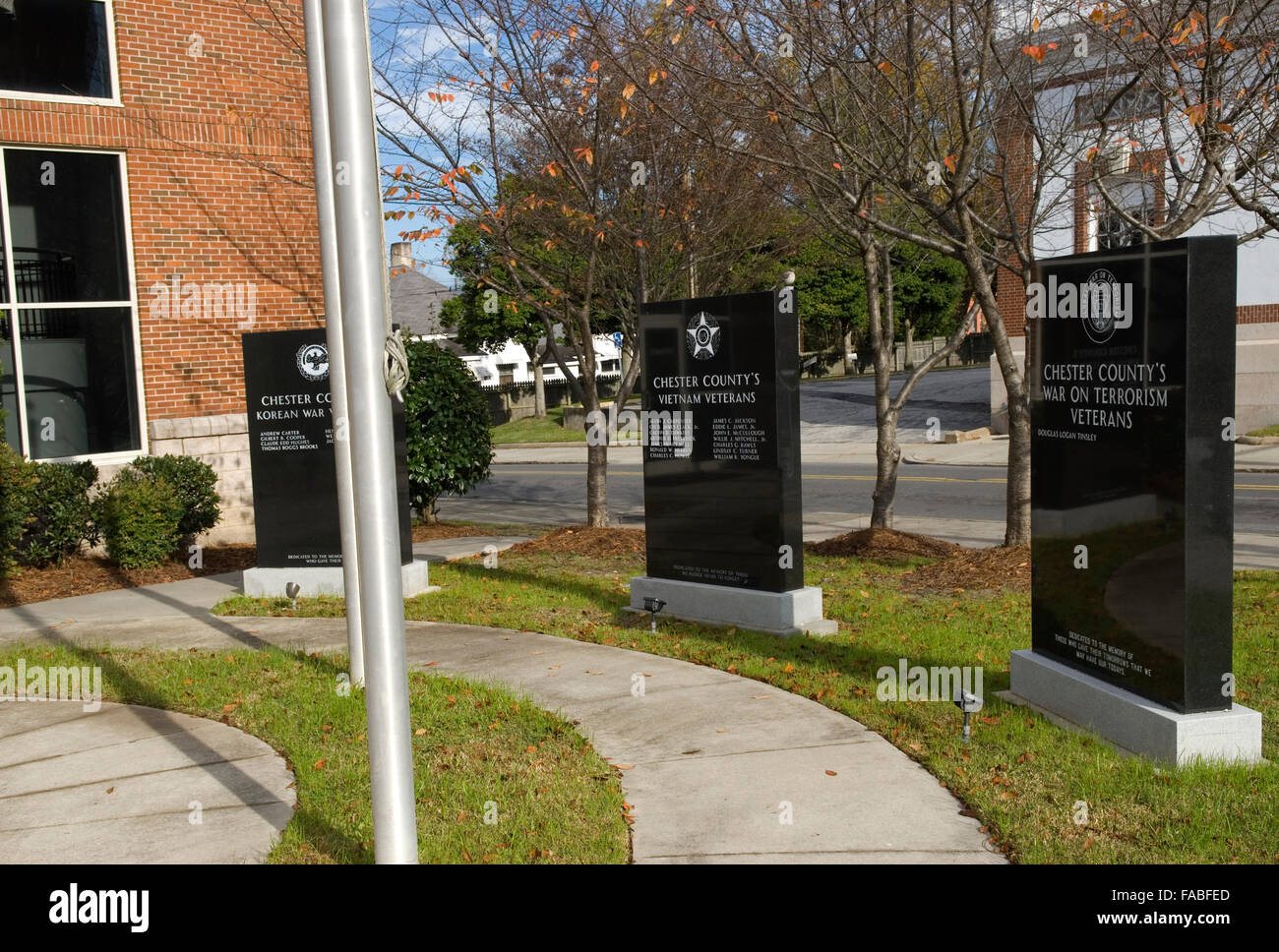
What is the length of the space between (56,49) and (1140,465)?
1291 centimetres

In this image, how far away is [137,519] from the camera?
495 inches

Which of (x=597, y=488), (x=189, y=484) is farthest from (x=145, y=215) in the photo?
(x=597, y=488)

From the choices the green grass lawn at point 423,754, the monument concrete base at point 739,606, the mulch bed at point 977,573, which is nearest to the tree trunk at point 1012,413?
the mulch bed at point 977,573

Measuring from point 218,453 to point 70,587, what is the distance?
3.27 meters

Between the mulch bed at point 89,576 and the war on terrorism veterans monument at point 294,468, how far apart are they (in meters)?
2.22

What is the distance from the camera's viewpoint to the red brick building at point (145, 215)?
13391 mm

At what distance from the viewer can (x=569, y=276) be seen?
14.2 metres

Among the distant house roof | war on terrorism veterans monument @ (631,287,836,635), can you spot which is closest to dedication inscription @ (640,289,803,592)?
war on terrorism veterans monument @ (631,287,836,635)

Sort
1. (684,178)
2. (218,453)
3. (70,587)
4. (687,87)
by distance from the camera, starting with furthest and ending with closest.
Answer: (218,453) → (684,178) → (70,587) → (687,87)

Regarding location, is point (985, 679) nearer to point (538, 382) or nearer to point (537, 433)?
point (537, 433)

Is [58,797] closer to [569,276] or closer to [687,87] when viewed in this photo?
[687,87]

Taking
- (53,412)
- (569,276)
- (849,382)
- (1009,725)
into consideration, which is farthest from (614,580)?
(849,382)

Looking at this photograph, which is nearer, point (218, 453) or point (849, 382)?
point (218, 453)

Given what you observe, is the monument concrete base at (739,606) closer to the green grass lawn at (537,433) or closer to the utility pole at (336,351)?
the utility pole at (336,351)
